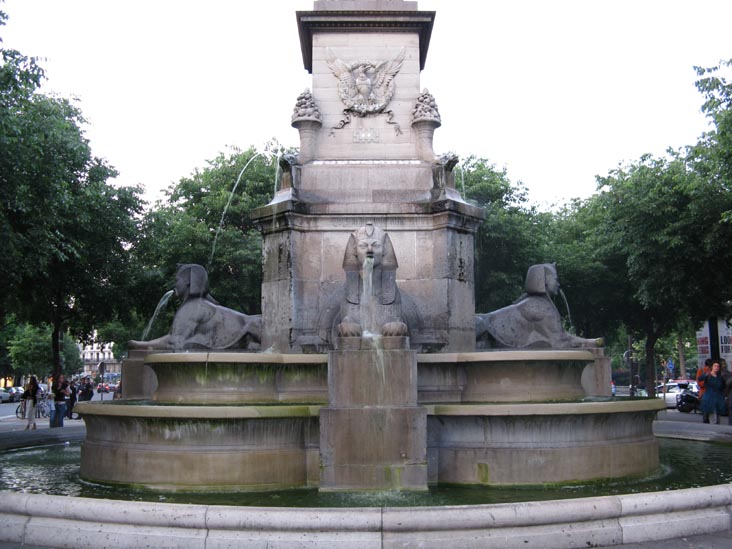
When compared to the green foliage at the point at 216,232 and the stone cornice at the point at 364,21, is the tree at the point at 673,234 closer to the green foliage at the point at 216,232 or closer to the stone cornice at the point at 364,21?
the stone cornice at the point at 364,21

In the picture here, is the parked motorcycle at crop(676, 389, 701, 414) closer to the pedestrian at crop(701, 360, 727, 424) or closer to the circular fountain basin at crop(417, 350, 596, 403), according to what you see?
the pedestrian at crop(701, 360, 727, 424)

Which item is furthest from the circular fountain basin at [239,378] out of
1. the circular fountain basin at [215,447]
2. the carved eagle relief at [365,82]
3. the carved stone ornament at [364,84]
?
the carved eagle relief at [365,82]

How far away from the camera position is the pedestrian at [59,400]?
22194mm

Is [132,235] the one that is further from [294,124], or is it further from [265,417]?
[265,417]

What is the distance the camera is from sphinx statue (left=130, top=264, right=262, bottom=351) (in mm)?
13117

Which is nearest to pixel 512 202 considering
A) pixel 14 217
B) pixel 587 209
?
pixel 587 209

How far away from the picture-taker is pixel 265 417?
8859mm

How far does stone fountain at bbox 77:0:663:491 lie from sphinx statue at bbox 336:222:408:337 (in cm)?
3

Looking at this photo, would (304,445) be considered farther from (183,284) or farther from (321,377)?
(183,284)

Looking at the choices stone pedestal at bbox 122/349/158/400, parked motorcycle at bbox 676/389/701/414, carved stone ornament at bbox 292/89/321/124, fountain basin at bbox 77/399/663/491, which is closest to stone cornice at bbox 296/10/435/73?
carved stone ornament at bbox 292/89/321/124

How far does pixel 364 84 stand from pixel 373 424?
7220 millimetres

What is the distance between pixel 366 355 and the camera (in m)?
8.95

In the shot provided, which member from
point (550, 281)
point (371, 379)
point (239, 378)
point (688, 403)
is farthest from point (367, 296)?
point (688, 403)

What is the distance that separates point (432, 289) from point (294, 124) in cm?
396
